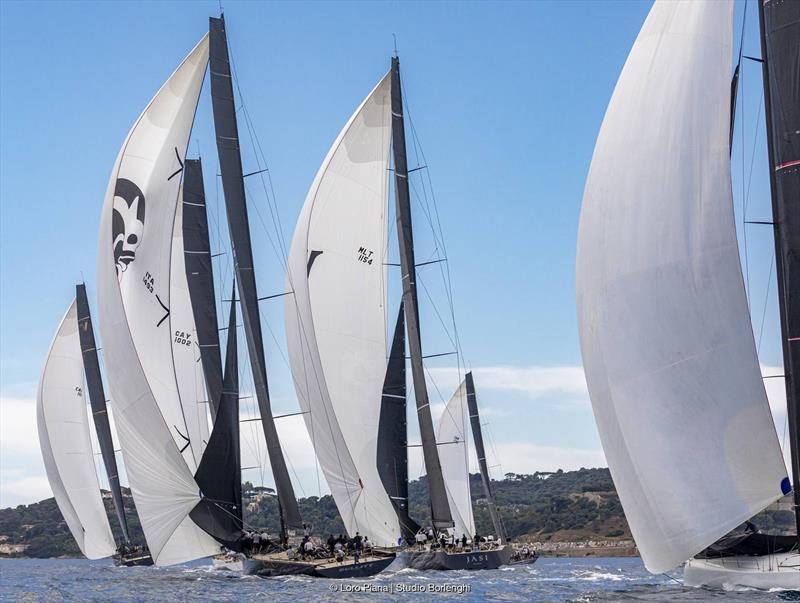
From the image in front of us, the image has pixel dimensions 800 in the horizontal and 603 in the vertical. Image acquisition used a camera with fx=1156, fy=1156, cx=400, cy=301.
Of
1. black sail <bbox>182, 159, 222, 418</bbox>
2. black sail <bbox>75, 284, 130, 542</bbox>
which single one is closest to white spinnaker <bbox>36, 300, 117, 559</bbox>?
black sail <bbox>75, 284, 130, 542</bbox>

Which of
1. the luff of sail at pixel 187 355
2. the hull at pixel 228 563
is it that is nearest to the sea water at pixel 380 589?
the hull at pixel 228 563

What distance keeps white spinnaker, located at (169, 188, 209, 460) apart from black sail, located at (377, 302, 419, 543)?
6004mm

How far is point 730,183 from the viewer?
1981cm

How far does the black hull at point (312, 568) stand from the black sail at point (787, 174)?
41.0 ft

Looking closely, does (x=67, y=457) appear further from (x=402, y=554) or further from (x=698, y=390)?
(x=698, y=390)

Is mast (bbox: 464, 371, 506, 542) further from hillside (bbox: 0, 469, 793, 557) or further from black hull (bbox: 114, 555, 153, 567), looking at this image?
hillside (bbox: 0, 469, 793, 557)

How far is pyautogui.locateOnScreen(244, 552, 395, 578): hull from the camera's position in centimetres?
2842

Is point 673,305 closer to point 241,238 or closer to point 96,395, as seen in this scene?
point 241,238

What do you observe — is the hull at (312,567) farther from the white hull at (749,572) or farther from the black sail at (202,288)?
the white hull at (749,572)

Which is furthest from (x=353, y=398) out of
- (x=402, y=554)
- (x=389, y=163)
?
(x=389, y=163)

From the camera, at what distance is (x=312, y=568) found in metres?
28.4

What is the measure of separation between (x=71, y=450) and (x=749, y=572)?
1354 inches

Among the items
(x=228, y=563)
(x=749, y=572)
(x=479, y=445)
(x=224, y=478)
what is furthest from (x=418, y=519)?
(x=749, y=572)

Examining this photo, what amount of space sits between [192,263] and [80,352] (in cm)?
1579
